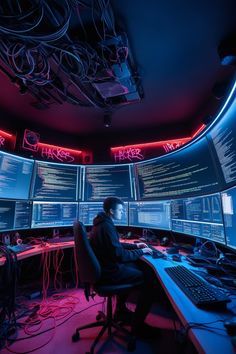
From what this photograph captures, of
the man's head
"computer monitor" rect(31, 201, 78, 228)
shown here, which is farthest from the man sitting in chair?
"computer monitor" rect(31, 201, 78, 228)

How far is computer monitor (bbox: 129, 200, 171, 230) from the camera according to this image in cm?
227

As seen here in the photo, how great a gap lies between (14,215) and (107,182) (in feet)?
4.20

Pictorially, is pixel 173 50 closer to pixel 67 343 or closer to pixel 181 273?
pixel 181 273

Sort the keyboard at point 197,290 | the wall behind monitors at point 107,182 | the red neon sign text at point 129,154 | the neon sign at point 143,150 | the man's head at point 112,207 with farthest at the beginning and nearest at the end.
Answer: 1. the red neon sign text at point 129,154
2. the neon sign at point 143,150
3. the wall behind monitors at point 107,182
4. the man's head at point 112,207
5. the keyboard at point 197,290

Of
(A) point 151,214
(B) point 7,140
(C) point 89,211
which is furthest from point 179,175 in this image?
(B) point 7,140

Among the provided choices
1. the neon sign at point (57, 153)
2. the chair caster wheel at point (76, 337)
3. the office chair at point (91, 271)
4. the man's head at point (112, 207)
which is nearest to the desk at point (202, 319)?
the office chair at point (91, 271)

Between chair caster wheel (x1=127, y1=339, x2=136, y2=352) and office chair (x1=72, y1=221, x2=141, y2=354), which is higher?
office chair (x1=72, y1=221, x2=141, y2=354)

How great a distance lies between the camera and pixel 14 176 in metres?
2.24

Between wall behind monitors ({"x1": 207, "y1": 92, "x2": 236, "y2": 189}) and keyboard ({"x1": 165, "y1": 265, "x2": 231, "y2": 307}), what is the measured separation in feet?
2.12

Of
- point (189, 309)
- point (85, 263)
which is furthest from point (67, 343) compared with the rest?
point (189, 309)

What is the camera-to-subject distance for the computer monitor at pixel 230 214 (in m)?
1.24

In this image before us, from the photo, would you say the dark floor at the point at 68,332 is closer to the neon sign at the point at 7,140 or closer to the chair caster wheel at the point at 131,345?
the chair caster wheel at the point at 131,345

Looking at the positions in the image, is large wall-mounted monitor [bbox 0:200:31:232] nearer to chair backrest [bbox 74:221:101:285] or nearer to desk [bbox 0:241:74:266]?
desk [bbox 0:241:74:266]

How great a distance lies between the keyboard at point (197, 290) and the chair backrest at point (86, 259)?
0.56m
